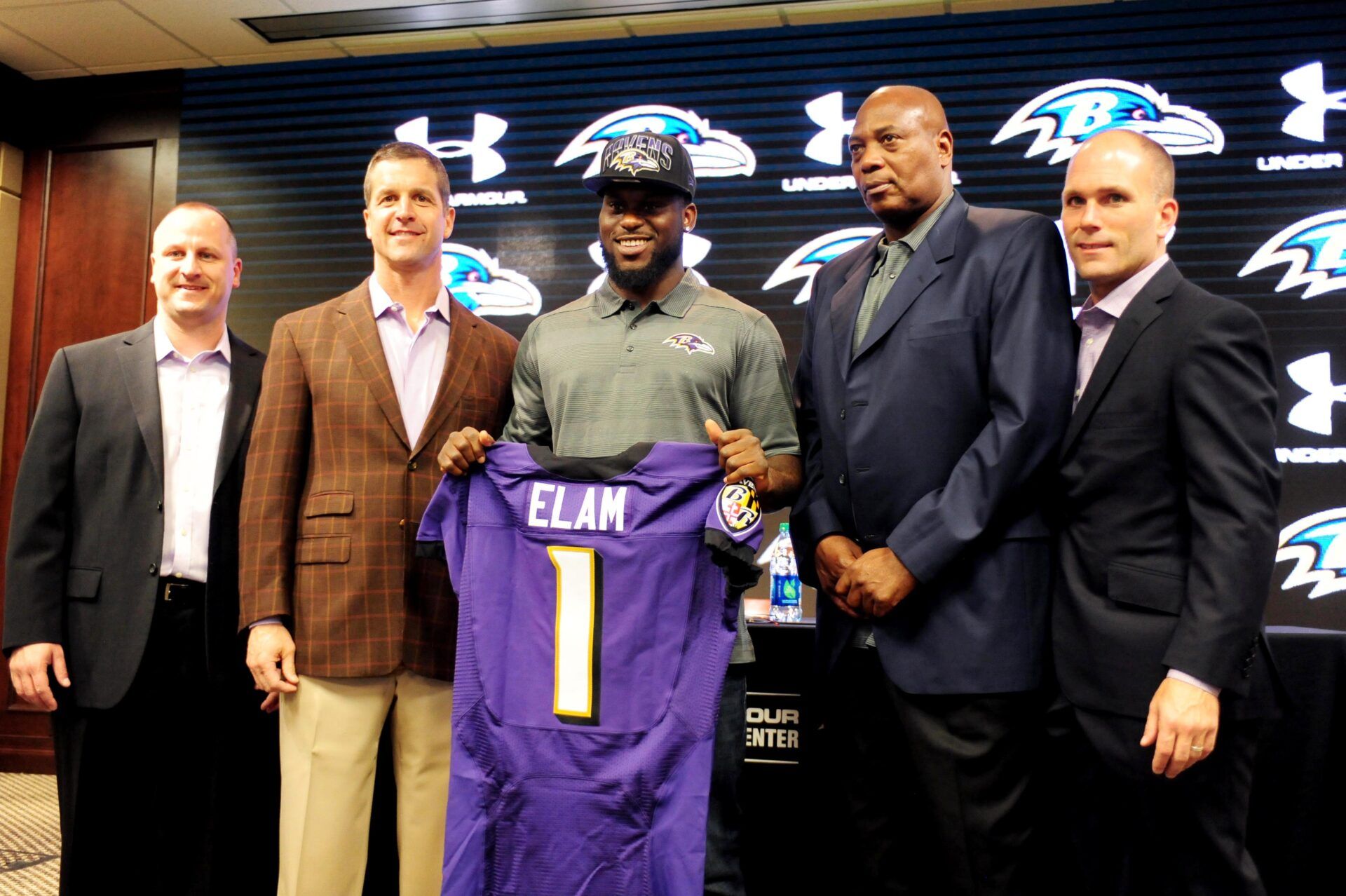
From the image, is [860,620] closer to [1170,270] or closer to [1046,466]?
[1046,466]

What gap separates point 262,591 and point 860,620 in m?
1.20

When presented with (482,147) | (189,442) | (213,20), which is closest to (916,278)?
(189,442)

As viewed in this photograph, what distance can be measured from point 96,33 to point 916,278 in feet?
14.9

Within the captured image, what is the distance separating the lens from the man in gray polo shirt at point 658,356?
6.48 feet

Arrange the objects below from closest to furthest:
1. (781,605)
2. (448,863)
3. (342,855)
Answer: (448,863) < (342,855) < (781,605)

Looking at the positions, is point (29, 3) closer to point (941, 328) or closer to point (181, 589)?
point (181, 589)

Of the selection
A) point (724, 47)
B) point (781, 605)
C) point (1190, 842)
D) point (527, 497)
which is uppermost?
point (724, 47)

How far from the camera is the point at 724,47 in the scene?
461 centimetres

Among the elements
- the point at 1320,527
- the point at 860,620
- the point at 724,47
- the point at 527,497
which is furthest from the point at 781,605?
the point at 724,47

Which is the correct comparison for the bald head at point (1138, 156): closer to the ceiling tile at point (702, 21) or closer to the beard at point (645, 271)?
the beard at point (645, 271)

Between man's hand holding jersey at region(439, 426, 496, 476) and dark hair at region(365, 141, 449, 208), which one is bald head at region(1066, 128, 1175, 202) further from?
dark hair at region(365, 141, 449, 208)

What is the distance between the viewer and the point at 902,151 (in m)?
1.89

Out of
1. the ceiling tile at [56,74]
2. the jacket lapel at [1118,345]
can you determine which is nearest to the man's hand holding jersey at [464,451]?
the jacket lapel at [1118,345]

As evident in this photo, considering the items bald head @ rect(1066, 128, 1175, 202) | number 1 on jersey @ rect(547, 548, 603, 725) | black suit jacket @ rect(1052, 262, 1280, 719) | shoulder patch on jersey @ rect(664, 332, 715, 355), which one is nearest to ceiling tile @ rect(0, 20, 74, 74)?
shoulder patch on jersey @ rect(664, 332, 715, 355)
